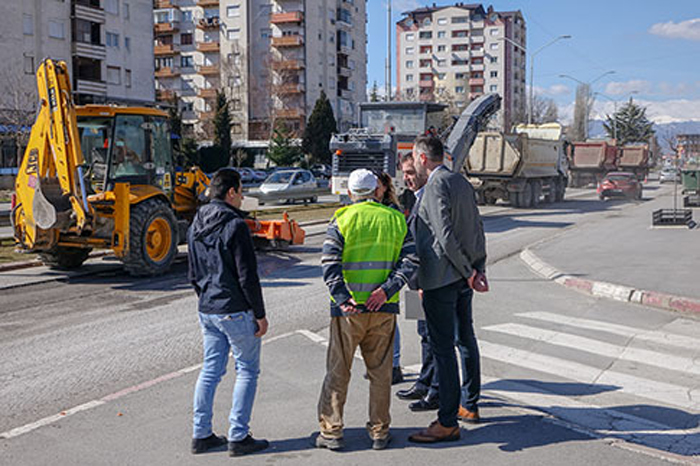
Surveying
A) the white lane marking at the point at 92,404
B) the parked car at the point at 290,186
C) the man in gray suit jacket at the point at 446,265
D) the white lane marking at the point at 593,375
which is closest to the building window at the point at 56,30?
the parked car at the point at 290,186

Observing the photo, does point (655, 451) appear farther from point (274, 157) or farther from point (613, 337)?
point (274, 157)

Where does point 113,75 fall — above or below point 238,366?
above

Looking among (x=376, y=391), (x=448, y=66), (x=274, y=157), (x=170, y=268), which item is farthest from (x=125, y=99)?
(x=448, y=66)

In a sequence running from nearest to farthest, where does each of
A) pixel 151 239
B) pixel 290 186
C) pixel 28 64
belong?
pixel 151 239 < pixel 290 186 < pixel 28 64

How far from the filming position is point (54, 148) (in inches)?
459

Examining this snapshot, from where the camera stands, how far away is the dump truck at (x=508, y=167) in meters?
30.1

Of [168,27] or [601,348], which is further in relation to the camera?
[168,27]

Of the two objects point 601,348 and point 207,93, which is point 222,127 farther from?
point 601,348

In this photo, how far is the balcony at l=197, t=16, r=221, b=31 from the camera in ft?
268

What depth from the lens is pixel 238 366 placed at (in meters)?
5.04

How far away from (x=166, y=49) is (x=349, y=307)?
84.2 metres

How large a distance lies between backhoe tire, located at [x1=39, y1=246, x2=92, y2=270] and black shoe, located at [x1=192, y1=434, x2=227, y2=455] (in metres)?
9.21

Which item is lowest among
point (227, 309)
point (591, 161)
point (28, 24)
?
point (227, 309)

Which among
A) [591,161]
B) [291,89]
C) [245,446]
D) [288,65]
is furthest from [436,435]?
[288,65]
